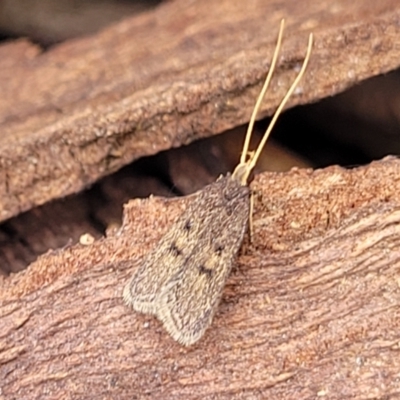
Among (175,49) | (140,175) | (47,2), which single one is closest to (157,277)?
(140,175)

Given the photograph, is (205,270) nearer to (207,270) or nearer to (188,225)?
(207,270)

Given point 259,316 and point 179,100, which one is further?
point 179,100

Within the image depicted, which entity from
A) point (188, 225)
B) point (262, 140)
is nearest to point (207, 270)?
point (188, 225)

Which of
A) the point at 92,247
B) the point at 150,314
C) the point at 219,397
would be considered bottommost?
the point at 219,397

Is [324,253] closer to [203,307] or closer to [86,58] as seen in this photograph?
[203,307]

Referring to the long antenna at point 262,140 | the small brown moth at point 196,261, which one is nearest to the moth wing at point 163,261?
the small brown moth at point 196,261

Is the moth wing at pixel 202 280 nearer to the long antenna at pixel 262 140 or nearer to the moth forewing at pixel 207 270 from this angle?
the moth forewing at pixel 207 270

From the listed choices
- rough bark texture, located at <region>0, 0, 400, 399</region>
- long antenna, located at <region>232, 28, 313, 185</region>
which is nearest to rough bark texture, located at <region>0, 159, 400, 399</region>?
rough bark texture, located at <region>0, 0, 400, 399</region>
